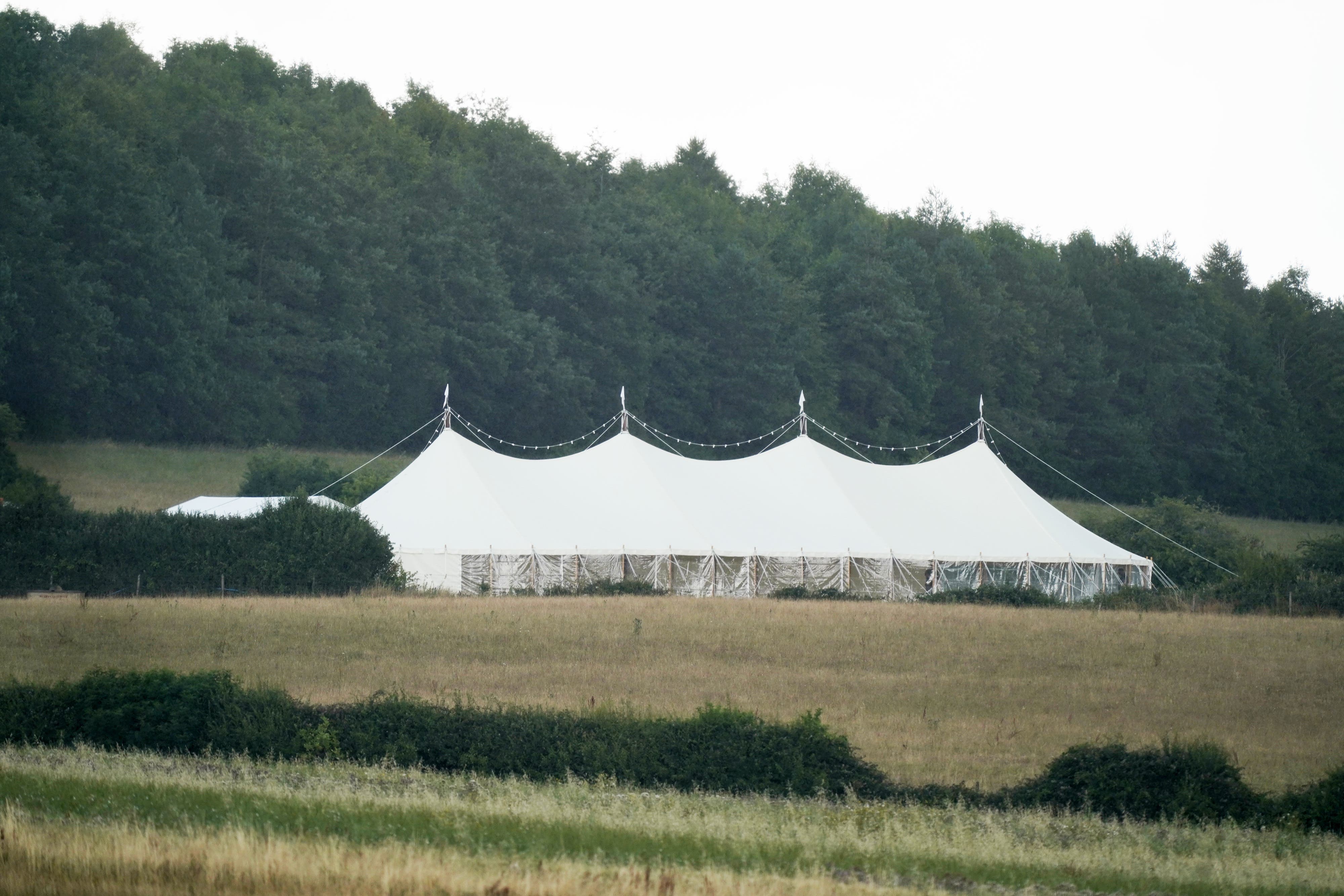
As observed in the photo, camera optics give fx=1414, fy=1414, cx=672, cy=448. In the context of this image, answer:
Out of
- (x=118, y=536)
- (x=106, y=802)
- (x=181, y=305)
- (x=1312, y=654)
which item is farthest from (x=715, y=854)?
(x=181, y=305)

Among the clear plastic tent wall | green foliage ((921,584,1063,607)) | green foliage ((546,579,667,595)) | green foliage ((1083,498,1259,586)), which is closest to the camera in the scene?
green foliage ((921,584,1063,607))

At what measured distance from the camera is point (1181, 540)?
36375 mm

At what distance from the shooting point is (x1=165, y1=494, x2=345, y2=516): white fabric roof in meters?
29.3

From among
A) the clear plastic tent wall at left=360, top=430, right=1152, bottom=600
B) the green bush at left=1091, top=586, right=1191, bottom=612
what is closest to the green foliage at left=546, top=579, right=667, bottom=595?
the clear plastic tent wall at left=360, top=430, right=1152, bottom=600

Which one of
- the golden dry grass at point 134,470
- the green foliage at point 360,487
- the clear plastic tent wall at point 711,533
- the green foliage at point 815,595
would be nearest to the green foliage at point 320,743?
the clear plastic tent wall at point 711,533

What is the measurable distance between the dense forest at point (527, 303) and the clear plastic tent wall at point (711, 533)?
42.1 ft

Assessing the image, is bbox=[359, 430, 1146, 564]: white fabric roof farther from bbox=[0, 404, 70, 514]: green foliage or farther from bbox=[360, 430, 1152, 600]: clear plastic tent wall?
bbox=[0, 404, 70, 514]: green foliage

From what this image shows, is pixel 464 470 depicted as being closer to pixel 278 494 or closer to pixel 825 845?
pixel 278 494

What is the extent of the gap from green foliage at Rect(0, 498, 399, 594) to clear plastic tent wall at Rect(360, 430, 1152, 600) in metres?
2.19

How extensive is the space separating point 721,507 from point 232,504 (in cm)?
1063

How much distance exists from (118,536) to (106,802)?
1790cm

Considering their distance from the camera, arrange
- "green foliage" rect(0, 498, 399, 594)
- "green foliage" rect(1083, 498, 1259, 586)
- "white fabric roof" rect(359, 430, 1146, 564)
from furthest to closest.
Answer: "green foliage" rect(1083, 498, 1259, 586), "white fabric roof" rect(359, 430, 1146, 564), "green foliage" rect(0, 498, 399, 594)

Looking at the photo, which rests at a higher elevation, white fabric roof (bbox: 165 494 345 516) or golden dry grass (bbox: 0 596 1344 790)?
white fabric roof (bbox: 165 494 345 516)

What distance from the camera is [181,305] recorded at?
132 ft
